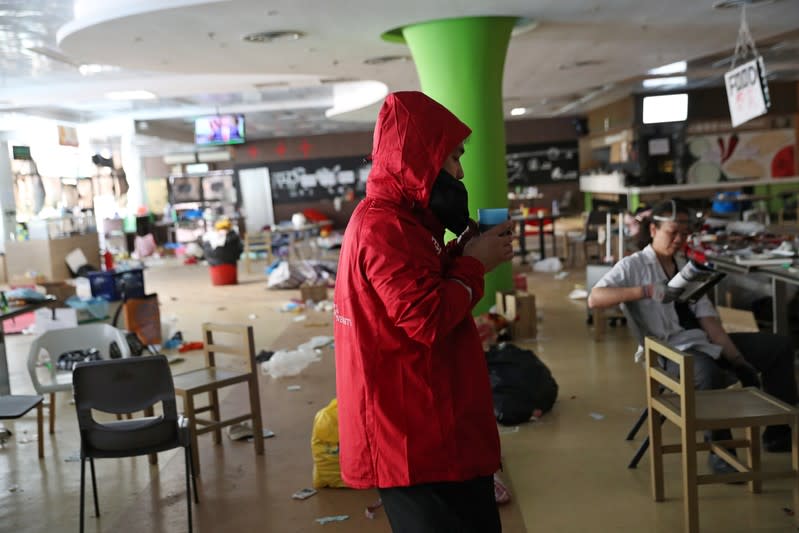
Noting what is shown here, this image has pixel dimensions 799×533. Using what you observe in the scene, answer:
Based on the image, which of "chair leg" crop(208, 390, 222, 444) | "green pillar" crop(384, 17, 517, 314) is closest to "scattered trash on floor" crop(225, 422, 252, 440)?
"chair leg" crop(208, 390, 222, 444)

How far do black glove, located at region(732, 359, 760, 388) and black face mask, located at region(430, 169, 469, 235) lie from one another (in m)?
2.40

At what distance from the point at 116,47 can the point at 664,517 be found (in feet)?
20.2

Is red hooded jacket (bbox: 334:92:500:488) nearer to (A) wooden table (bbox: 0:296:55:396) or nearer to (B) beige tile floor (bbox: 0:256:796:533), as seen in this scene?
(B) beige tile floor (bbox: 0:256:796:533)

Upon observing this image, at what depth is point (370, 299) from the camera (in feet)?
6.14

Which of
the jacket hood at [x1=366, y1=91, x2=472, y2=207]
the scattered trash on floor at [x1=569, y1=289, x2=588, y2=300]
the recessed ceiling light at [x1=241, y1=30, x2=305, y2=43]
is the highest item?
the recessed ceiling light at [x1=241, y1=30, x2=305, y2=43]

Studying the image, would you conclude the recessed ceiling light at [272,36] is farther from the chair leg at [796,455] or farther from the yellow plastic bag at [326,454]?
the chair leg at [796,455]

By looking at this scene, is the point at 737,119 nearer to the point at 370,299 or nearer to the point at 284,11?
the point at 284,11

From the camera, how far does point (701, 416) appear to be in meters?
3.06

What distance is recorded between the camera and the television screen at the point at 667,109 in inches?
627

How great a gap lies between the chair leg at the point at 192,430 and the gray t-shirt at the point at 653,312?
222cm

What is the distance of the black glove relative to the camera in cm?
377

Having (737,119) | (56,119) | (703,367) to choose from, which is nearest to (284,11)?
(737,119)

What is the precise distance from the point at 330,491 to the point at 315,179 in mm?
21354

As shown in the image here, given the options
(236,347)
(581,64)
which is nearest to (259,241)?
(581,64)
